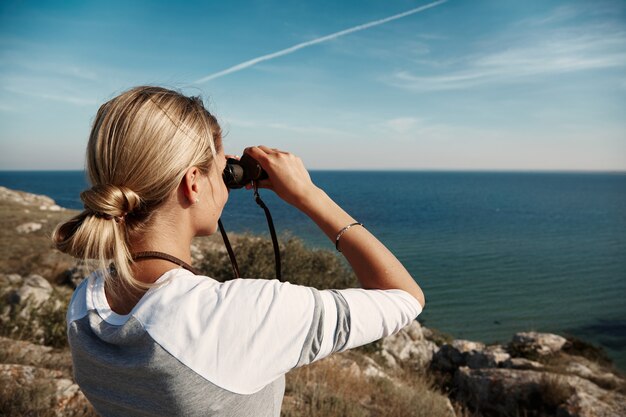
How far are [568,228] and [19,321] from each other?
55261 mm

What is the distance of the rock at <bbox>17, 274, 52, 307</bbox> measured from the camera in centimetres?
619

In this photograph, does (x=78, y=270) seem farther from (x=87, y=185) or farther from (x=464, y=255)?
(x=464, y=255)

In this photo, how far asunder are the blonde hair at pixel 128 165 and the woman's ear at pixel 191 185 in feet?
0.06

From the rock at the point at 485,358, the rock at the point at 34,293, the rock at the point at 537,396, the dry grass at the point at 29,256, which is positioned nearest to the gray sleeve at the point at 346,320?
the rock at the point at 537,396

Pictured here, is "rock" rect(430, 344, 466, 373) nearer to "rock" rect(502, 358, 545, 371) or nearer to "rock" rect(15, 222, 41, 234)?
"rock" rect(502, 358, 545, 371)

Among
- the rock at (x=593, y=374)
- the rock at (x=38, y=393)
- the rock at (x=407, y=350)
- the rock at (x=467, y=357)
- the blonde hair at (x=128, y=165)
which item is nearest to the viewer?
the blonde hair at (x=128, y=165)

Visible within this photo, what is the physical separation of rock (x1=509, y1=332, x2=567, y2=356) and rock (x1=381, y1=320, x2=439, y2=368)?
6.70ft

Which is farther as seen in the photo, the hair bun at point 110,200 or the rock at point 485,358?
the rock at point 485,358

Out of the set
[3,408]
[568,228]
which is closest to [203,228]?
[3,408]

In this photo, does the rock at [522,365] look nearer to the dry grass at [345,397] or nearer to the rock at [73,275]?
the dry grass at [345,397]

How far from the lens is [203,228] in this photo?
4.36 ft

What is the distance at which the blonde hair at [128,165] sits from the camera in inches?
44.6

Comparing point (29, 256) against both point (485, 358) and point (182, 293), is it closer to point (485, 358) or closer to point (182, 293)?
point (485, 358)

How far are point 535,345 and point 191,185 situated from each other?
38.3 ft
